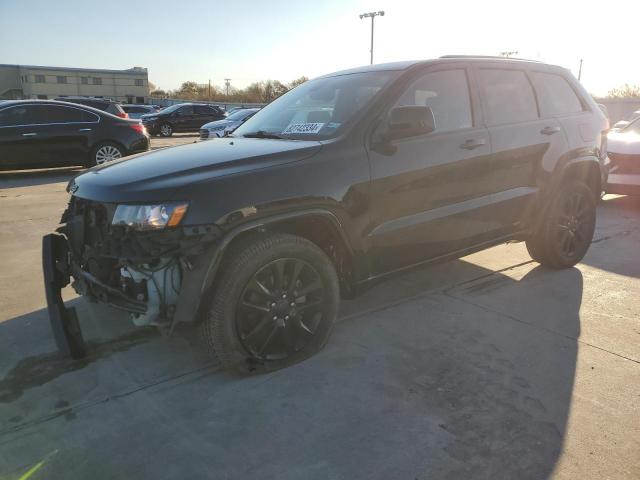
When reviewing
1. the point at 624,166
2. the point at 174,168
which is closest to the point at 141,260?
the point at 174,168

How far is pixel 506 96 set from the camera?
409 centimetres

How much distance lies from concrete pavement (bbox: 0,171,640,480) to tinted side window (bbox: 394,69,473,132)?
1.40 metres

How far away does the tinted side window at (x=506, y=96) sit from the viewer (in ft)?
12.9

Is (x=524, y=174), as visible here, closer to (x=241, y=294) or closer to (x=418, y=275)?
(x=418, y=275)

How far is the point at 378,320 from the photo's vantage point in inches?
147

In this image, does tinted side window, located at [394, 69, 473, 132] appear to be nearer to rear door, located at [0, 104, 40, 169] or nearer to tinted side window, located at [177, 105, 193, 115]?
rear door, located at [0, 104, 40, 169]

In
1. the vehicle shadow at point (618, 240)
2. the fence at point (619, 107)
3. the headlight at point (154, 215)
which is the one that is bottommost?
the vehicle shadow at point (618, 240)

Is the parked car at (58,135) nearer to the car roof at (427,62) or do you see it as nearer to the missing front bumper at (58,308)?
the car roof at (427,62)

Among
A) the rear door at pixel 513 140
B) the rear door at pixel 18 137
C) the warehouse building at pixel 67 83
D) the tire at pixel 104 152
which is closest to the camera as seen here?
the rear door at pixel 513 140

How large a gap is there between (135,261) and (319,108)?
180 cm

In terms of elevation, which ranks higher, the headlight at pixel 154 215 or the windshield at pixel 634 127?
the windshield at pixel 634 127

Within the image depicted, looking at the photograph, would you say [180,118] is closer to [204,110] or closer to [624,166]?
[204,110]

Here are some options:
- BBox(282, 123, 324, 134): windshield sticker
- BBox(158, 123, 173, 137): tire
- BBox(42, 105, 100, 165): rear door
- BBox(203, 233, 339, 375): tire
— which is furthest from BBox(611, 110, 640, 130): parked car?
BBox(158, 123, 173, 137): tire

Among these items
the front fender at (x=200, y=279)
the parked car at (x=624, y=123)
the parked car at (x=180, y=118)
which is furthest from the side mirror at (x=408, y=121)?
the parked car at (x=180, y=118)
